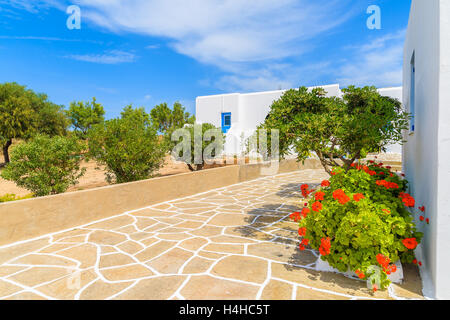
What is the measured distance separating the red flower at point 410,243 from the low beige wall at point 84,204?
20.4 feet

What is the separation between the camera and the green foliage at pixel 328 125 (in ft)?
14.5

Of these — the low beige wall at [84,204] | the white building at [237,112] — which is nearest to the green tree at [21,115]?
the white building at [237,112]

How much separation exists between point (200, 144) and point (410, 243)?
12.5 m

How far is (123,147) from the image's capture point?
9016 millimetres

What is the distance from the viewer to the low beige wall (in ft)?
16.5

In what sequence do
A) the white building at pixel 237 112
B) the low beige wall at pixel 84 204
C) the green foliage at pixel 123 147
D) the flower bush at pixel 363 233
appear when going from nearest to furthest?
the flower bush at pixel 363 233
the low beige wall at pixel 84 204
the green foliage at pixel 123 147
the white building at pixel 237 112

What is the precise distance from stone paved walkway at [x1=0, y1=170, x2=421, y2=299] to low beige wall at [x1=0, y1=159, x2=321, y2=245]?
0.28 metres

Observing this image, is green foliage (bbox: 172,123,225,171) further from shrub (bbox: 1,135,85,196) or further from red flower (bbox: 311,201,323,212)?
red flower (bbox: 311,201,323,212)

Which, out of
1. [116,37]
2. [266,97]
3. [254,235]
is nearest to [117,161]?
[254,235]

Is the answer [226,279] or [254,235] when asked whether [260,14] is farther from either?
[226,279]

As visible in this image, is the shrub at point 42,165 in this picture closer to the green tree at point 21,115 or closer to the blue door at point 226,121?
the green tree at point 21,115

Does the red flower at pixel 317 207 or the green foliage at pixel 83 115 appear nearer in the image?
the red flower at pixel 317 207

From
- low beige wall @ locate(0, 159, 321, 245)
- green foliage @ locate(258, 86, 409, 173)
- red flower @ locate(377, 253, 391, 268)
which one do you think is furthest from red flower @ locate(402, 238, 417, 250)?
low beige wall @ locate(0, 159, 321, 245)

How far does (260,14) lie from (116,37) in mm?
11545
